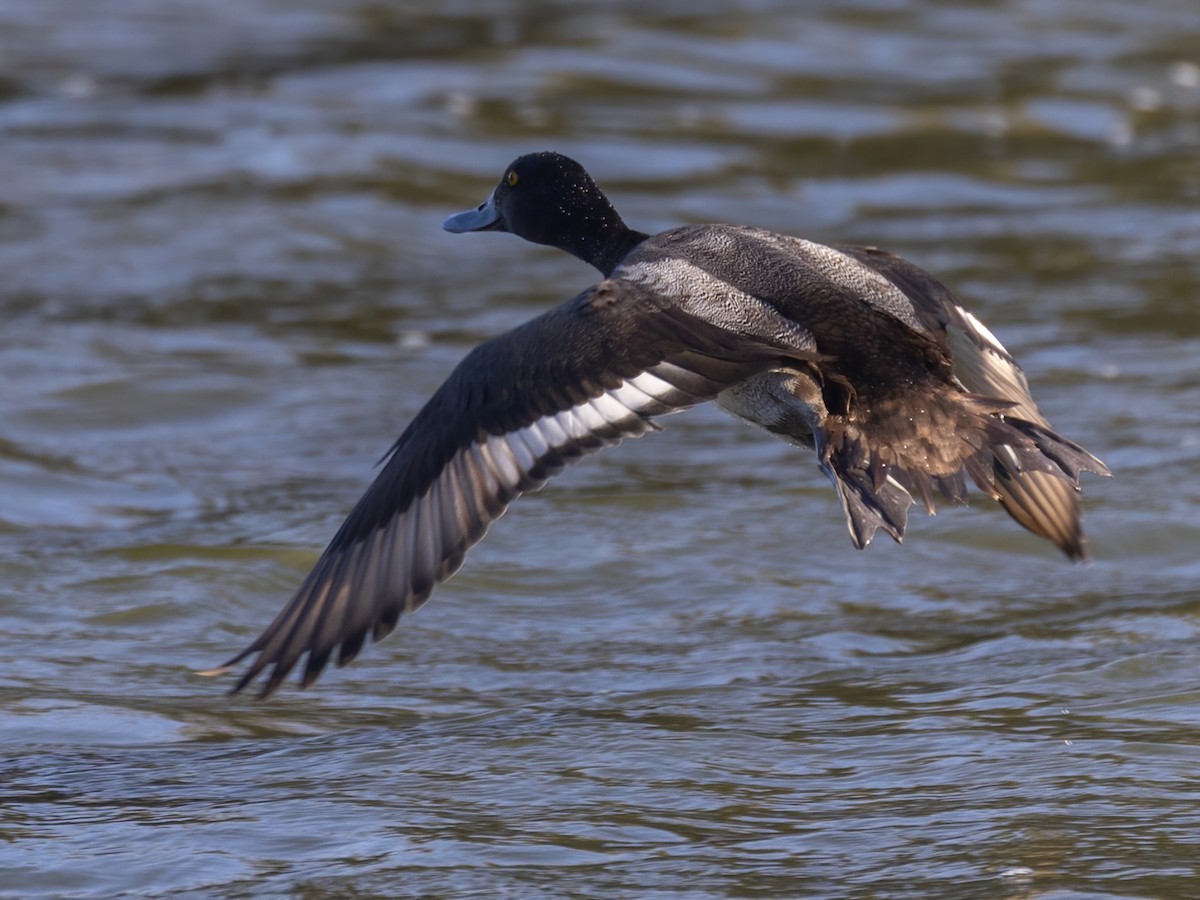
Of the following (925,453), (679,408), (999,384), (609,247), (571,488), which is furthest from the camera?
(571,488)

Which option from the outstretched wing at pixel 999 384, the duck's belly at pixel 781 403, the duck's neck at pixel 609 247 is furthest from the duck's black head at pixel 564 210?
the duck's belly at pixel 781 403

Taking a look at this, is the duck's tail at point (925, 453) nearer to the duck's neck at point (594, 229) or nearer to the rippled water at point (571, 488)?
the rippled water at point (571, 488)

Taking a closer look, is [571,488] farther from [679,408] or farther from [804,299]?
[679,408]

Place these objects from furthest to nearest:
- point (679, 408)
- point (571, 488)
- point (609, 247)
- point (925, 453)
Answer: point (571, 488) < point (609, 247) < point (925, 453) < point (679, 408)

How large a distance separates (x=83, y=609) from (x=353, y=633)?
2.09 m

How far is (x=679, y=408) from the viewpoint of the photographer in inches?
180

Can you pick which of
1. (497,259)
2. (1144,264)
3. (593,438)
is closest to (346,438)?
(497,259)

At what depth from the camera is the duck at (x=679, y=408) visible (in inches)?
174

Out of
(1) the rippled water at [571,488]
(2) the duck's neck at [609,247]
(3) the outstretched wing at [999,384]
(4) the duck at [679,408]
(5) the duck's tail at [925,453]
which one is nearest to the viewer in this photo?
(1) the rippled water at [571,488]

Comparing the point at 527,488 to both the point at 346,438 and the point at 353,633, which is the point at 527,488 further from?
the point at 346,438

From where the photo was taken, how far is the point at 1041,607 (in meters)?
6.07

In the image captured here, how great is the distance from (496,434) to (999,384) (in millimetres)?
1692

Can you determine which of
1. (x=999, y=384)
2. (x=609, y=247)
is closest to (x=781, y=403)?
(x=999, y=384)

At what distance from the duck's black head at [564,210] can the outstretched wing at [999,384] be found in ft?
2.75
